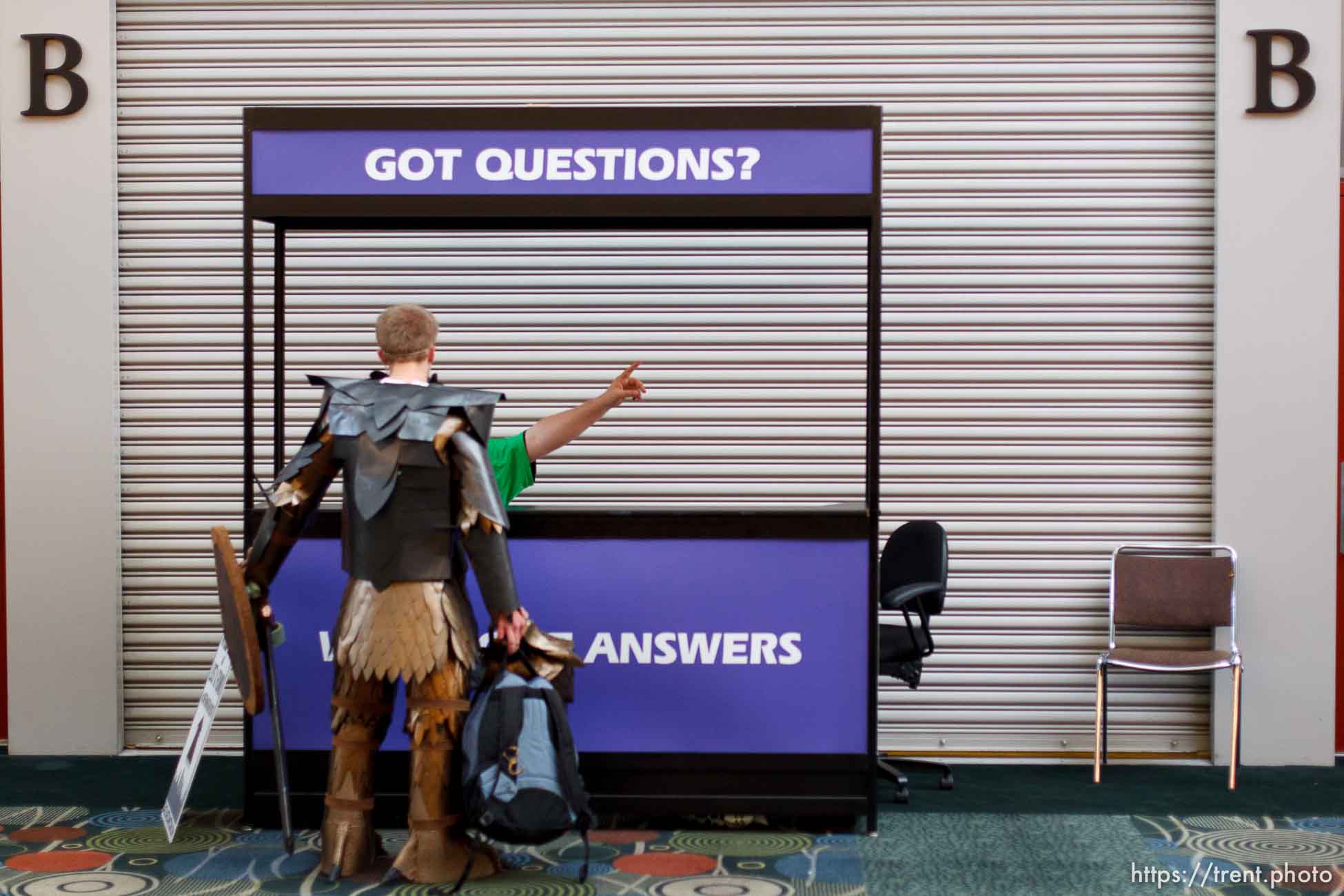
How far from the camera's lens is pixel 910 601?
5.16 metres

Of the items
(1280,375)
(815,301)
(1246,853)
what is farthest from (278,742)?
(1280,375)

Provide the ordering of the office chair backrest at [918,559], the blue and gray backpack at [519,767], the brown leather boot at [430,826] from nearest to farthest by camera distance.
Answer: the blue and gray backpack at [519,767] → the brown leather boot at [430,826] → the office chair backrest at [918,559]

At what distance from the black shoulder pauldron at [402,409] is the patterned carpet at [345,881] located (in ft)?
4.34

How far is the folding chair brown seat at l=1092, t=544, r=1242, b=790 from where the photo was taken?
17.6 ft

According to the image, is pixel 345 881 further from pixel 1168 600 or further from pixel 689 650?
pixel 1168 600

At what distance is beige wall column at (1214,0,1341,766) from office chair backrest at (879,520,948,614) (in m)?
1.31

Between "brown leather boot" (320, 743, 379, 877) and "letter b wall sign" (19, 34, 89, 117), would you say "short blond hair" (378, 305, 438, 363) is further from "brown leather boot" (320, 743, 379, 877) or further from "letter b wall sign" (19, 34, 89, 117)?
"letter b wall sign" (19, 34, 89, 117)

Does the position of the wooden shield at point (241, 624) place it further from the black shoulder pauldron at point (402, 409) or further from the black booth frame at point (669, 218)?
the black booth frame at point (669, 218)

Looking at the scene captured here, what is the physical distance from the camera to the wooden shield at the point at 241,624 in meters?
3.92

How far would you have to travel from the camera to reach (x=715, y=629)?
178 inches

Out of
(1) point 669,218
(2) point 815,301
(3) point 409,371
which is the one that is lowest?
(3) point 409,371

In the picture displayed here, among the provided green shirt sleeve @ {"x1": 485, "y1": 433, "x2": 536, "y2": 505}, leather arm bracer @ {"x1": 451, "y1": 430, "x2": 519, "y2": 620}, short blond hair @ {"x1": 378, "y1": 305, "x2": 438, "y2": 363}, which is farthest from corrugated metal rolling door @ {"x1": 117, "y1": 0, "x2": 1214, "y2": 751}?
leather arm bracer @ {"x1": 451, "y1": 430, "x2": 519, "y2": 620}

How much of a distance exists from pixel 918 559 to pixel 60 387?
369cm

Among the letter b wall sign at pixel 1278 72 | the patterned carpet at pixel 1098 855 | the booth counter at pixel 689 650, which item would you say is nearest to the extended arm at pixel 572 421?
the booth counter at pixel 689 650
